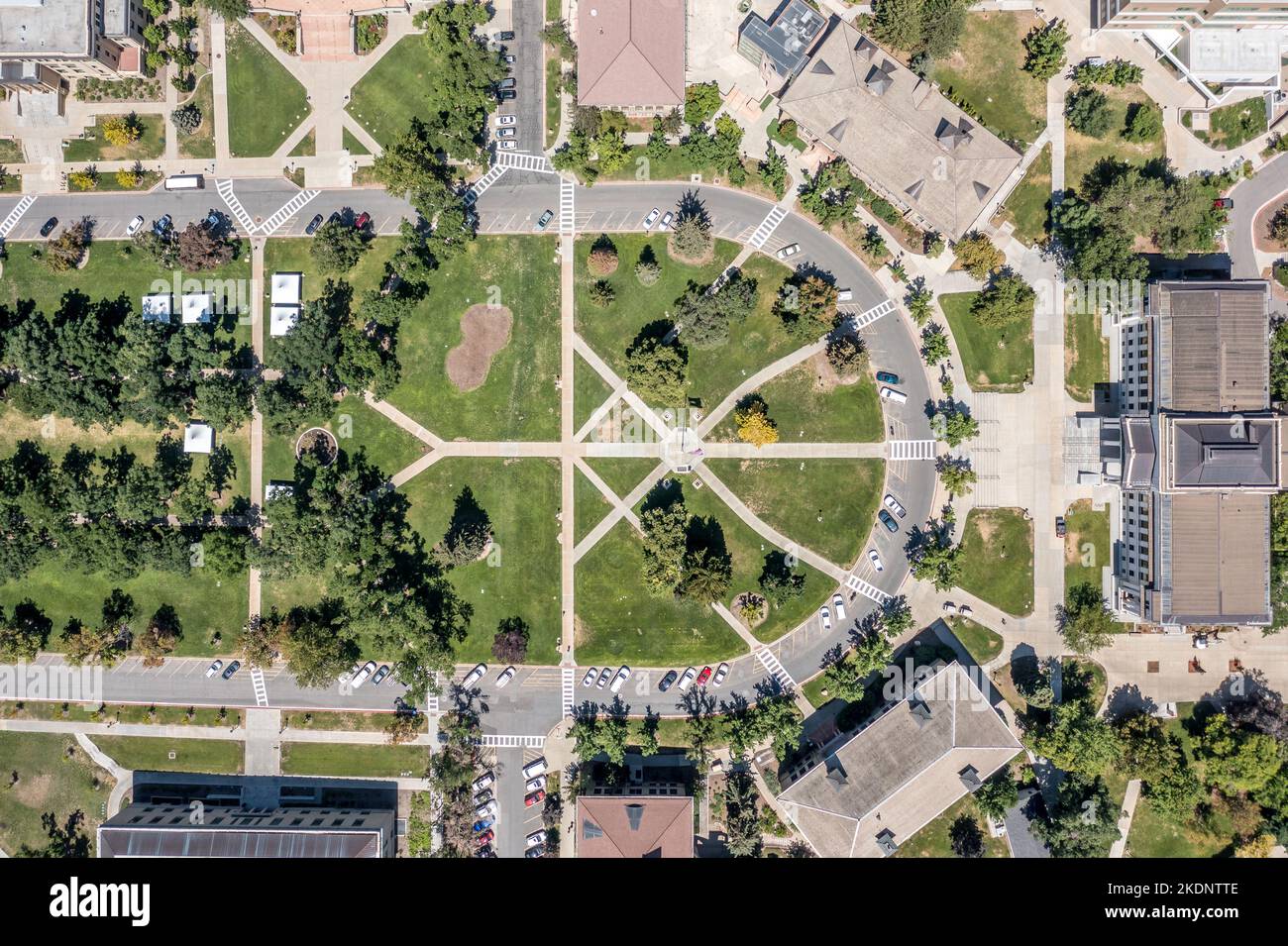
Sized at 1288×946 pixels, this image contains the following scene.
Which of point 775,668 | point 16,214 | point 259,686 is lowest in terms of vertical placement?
point 259,686

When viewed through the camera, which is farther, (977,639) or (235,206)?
(235,206)

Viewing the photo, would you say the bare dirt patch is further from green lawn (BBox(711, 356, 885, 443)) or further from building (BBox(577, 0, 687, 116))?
green lawn (BBox(711, 356, 885, 443))

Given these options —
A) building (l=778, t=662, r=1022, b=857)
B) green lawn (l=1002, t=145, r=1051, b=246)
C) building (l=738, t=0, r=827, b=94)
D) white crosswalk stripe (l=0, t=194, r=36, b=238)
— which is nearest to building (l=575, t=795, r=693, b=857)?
building (l=778, t=662, r=1022, b=857)

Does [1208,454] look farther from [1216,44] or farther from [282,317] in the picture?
[282,317]

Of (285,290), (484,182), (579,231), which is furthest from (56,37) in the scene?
(579,231)

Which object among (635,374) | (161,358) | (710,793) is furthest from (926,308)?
(161,358)

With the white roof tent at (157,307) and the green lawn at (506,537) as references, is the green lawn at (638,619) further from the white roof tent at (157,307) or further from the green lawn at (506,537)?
the white roof tent at (157,307)

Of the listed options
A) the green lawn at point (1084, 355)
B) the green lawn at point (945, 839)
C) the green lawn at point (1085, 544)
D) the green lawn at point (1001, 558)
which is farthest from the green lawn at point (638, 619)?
the green lawn at point (1084, 355)
